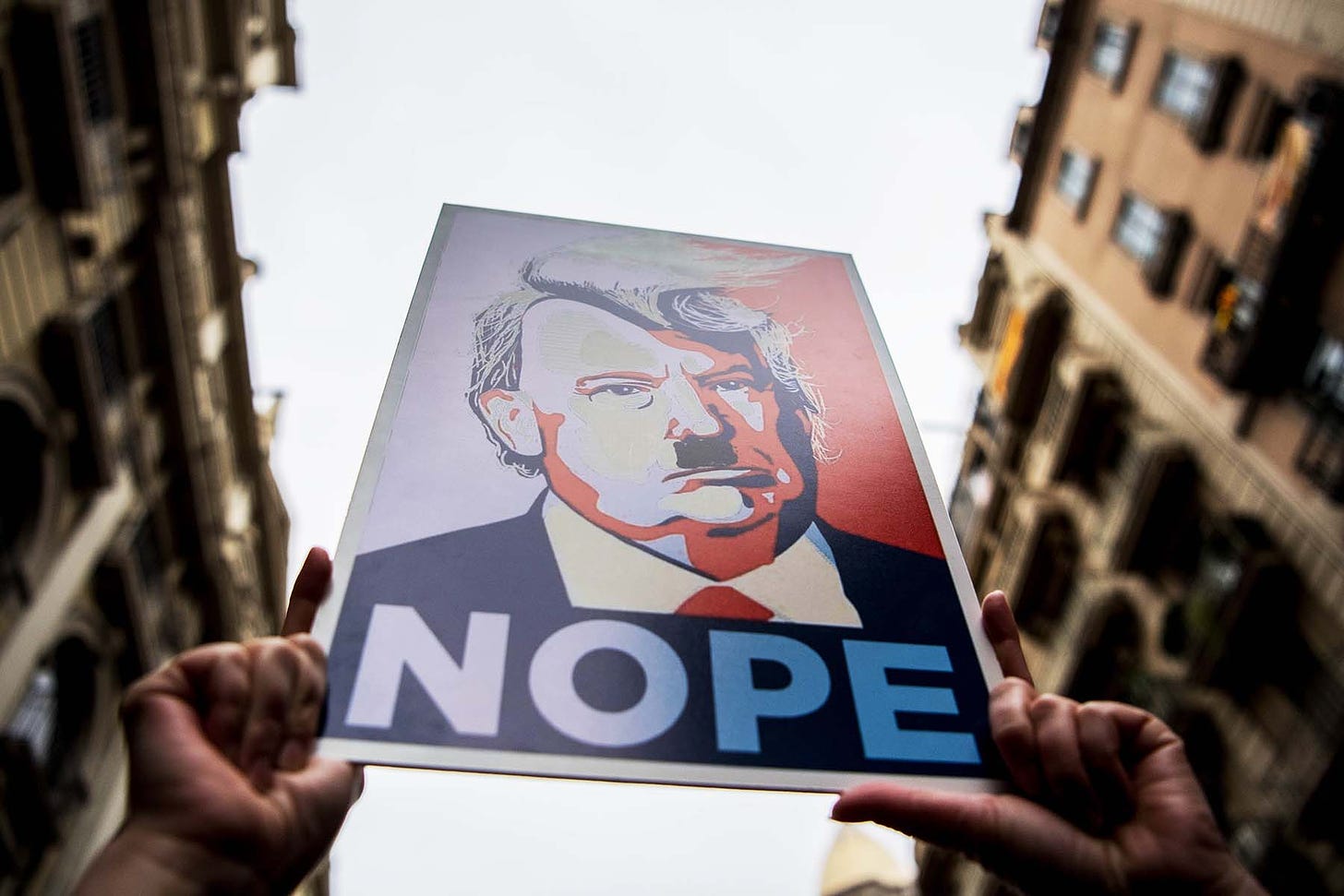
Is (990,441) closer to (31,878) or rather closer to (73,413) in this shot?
(73,413)

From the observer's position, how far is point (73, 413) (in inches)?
603

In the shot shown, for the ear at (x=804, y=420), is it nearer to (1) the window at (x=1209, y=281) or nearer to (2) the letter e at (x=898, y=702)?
(2) the letter e at (x=898, y=702)

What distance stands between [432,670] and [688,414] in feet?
6.39

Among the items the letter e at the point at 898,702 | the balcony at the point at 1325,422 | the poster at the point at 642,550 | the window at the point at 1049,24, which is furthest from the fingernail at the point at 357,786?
the window at the point at 1049,24

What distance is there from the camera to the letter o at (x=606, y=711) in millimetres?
3193

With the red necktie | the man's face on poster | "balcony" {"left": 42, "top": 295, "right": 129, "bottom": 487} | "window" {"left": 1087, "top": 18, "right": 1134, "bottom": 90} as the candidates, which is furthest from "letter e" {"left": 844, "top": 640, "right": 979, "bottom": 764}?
"window" {"left": 1087, "top": 18, "right": 1134, "bottom": 90}

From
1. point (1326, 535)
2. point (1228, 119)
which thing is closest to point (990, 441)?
point (1228, 119)

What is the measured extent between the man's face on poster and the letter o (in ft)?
1.93

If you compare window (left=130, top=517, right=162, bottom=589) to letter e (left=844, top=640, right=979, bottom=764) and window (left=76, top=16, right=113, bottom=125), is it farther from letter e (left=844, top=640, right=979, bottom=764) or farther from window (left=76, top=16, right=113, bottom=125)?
letter e (left=844, top=640, right=979, bottom=764)

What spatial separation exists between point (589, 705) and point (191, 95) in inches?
790

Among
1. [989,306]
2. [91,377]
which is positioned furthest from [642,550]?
[989,306]

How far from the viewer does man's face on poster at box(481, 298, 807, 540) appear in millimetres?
4199

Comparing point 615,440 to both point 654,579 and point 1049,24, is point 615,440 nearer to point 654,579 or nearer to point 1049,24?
point 654,579

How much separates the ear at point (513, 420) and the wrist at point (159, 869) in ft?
6.58
